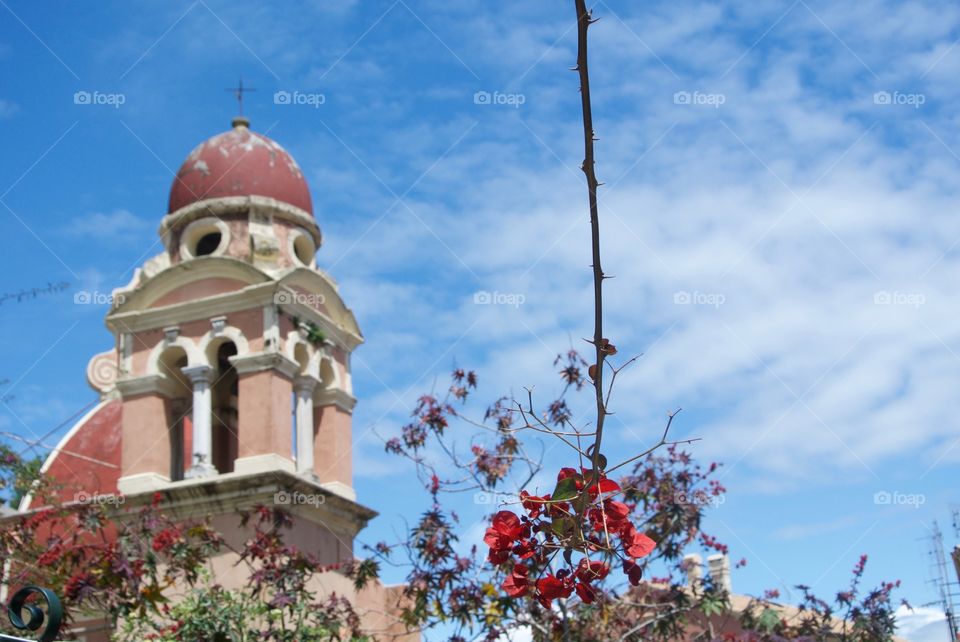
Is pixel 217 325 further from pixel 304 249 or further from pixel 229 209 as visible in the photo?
pixel 304 249

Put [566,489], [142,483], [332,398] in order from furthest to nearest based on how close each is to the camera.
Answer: [332,398], [142,483], [566,489]

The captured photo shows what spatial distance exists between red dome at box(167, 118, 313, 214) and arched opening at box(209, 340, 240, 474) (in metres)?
2.30

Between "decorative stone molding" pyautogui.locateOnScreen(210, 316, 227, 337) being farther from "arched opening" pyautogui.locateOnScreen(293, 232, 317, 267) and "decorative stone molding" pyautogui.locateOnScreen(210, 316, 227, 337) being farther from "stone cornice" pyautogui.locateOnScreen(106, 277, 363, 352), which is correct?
"arched opening" pyautogui.locateOnScreen(293, 232, 317, 267)

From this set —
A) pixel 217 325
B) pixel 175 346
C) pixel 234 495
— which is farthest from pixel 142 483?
pixel 217 325

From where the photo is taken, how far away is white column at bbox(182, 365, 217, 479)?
15.8 metres

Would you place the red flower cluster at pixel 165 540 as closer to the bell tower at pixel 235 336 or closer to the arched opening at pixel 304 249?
the bell tower at pixel 235 336

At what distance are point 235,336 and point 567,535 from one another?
14387 mm

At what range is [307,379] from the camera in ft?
56.1

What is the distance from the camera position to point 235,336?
16.6 m

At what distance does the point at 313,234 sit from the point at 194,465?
4.14 m

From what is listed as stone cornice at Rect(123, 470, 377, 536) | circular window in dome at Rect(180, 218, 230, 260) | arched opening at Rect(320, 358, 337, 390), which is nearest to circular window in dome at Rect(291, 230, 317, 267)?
circular window in dome at Rect(180, 218, 230, 260)

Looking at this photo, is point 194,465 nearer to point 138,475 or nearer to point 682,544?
point 138,475

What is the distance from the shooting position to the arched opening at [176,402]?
17.0 metres

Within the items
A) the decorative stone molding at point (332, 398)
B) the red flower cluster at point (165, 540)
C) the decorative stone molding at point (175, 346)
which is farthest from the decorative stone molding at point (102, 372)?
the red flower cluster at point (165, 540)
